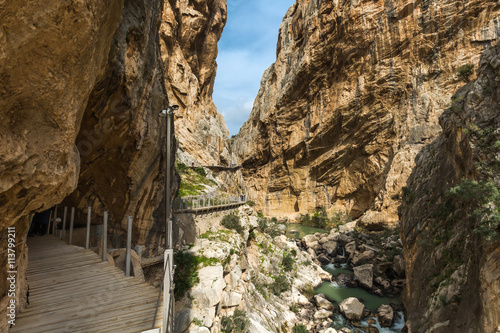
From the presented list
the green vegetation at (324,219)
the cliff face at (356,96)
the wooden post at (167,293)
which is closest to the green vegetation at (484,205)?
the wooden post at (167,293)

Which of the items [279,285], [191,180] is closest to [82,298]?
[279,285]

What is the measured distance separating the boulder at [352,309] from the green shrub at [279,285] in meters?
4.16

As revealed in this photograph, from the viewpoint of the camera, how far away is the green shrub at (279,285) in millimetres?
18484

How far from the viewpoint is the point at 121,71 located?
812 cm

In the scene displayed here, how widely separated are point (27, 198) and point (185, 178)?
21728 millimetres

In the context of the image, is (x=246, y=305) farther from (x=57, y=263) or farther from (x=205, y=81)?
(x=205, y=81)

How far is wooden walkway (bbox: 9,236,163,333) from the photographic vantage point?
15.9ft

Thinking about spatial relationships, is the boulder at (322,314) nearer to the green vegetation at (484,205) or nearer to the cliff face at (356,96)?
the green vegetation at (484,205)

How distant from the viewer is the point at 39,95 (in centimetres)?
391

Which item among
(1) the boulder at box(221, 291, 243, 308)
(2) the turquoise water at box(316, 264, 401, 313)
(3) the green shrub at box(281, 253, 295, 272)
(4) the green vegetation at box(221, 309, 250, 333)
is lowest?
(2) the turquoise water at box(316, 264, 401, 313)

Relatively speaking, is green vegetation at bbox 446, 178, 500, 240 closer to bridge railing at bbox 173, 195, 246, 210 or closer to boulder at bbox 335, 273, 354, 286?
bridge railing at bbox 173, 195, 246, 210

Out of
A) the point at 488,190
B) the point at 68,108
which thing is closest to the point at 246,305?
the point at 488,190

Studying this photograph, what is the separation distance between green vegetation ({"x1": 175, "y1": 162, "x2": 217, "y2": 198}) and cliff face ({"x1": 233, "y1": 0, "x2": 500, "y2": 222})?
25.5m

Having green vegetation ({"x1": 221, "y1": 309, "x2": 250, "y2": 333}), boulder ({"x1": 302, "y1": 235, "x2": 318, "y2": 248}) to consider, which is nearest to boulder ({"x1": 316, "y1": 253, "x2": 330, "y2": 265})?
boulder ({"x1": 302, "y1": 235, "x2": 318, "y2": 248})
